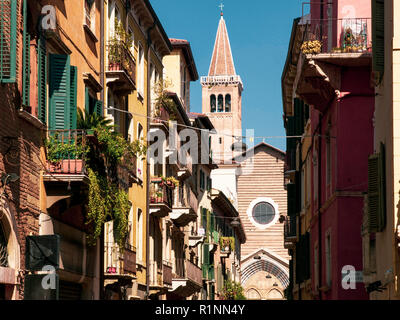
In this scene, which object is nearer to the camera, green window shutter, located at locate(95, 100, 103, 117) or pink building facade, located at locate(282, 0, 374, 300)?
green window shutter, located at locate(95, 100, 103, 117)

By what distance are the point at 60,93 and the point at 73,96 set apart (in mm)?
399

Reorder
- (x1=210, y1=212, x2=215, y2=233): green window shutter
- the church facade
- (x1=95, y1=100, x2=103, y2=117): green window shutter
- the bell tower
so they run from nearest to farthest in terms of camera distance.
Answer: (x1=95, y1=100, x2=103, y2=117): green window shutter < (x1=210, y1=212, x2=215, y2=233): green window shutter < the church facade < the bell tower

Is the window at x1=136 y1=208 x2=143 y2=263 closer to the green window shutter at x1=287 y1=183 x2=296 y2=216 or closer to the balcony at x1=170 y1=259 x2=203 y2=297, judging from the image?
the balcony at x1=170 y1=259 x2=203 y2=297

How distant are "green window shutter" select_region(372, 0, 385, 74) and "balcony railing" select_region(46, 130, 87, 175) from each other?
6144 mm

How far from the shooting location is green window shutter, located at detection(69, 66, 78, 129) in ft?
61.7

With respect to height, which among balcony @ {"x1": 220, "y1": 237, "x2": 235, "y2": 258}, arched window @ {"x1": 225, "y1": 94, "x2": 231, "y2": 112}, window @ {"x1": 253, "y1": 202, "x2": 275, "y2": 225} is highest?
arched window @ {"x1": 225, "y1": 94, "x2": 231, "y2": 112}

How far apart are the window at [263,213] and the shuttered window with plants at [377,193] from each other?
237ft

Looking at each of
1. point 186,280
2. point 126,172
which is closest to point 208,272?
point 186,280

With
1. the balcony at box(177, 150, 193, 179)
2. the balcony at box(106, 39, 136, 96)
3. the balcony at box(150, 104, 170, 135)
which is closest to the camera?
the balcony at box(106, 39, 136, 96)

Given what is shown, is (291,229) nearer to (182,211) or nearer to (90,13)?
(182,211)

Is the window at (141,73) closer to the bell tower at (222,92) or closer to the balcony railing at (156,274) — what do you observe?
the balcony railing at (156,274)


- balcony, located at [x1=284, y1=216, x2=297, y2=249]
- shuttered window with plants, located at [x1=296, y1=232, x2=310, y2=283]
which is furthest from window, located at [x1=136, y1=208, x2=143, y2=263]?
balcony, located at [x1=284, y1=216, x2=297, y2=249]

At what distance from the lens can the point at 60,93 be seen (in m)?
18.7

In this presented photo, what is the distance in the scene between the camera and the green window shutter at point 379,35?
699 inches
